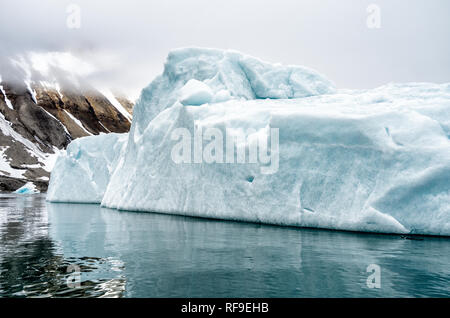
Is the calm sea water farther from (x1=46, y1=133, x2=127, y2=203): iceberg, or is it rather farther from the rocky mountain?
the rocky mountain

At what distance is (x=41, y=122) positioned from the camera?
92.9 m

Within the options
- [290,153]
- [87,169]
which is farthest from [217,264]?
[87,169]

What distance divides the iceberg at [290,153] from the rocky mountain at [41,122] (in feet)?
174

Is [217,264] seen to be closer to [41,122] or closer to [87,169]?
[87,169]

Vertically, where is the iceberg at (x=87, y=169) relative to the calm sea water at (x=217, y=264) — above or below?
above

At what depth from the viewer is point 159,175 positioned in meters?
16.1

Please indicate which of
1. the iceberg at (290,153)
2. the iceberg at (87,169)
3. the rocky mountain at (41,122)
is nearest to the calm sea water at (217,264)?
the iceberg at (290,153)

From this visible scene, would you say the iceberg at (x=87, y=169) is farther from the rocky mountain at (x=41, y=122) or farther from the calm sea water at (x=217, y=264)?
the rocky mountain at (x=41, y=122)

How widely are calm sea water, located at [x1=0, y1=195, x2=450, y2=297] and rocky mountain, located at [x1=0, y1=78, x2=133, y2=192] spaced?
6033cm

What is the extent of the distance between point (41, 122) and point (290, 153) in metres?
93.5

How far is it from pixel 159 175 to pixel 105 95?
12936cm

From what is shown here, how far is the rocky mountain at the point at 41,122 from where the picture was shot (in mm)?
72562
